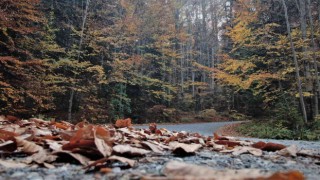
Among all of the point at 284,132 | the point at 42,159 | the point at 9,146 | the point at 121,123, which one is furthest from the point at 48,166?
the point at 284,132

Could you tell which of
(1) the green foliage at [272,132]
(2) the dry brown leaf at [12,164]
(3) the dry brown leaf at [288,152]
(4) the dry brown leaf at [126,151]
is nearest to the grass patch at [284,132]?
(1) the green foliage at [272,132]

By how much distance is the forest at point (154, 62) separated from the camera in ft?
38.8

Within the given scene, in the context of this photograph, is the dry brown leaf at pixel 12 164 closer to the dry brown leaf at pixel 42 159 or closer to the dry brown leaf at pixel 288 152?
the dry brown leaf at pixel 42 159

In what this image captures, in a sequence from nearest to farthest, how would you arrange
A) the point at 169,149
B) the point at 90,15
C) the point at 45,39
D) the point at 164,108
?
1. the point at 169,149
2. the point at 45,39
3. the point at 90,15
4. the point at 164,108

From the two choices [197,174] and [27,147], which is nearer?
[197,174]

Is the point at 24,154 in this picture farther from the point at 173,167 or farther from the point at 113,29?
the point at 113,29

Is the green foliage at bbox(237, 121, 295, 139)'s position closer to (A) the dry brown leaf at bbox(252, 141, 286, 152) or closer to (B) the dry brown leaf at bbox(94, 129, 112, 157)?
(A) the dry brown leaf at bbox(252, 141, 286, 152)

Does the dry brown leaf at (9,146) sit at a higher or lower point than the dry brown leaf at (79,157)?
higher

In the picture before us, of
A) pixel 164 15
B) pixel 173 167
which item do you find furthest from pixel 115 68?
pixel 173 167

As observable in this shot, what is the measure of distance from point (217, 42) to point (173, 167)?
31454mm

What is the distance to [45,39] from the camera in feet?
50.8

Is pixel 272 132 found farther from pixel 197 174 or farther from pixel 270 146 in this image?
pixel 197 174

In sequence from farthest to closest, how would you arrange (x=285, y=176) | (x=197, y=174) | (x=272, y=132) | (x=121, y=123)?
(x=272, y=132)
(x=121, y=123)
(x=197, y=174)
(x=285, y=176)

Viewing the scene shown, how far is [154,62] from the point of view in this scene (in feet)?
80.2
